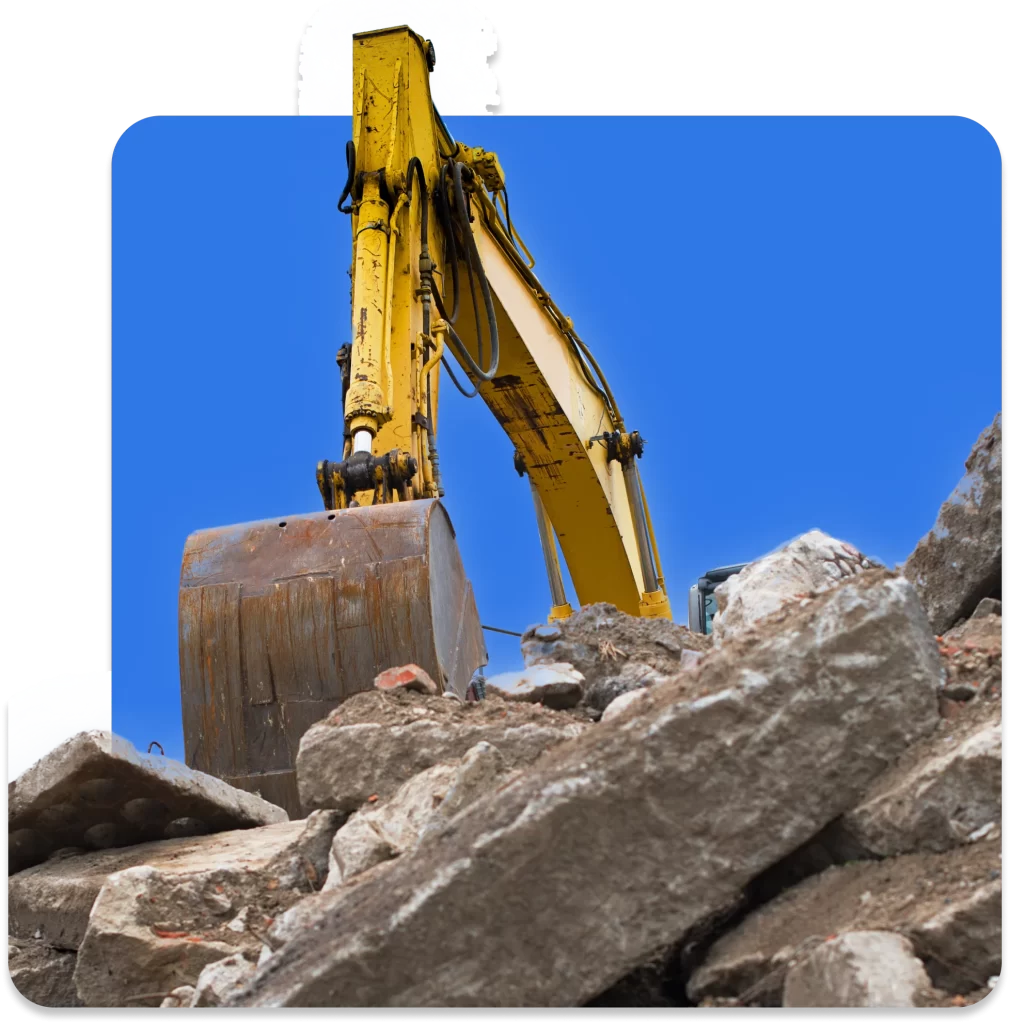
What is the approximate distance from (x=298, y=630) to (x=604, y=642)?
56.3 inches

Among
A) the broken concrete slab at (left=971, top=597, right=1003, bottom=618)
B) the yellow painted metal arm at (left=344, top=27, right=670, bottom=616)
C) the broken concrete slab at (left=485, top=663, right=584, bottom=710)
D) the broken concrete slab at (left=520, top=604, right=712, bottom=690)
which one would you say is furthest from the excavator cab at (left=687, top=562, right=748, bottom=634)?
the broken concrete slab at (left=971, top=597, right=1003, bottom=618)

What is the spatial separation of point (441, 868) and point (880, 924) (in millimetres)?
659

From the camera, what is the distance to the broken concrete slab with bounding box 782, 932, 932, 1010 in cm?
183

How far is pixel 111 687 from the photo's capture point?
298 cm

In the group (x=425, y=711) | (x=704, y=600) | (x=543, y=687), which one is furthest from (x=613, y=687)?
(x=704, y=600)

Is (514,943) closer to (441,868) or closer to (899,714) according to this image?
(441,868)

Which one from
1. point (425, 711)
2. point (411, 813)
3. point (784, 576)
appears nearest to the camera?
point (411, 813)

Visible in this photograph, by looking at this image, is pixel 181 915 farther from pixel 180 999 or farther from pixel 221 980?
pixel 221 980

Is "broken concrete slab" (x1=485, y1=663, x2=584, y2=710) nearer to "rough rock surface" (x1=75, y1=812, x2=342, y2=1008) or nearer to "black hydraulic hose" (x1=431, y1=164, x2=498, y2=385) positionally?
"rough rock surface" (x1=75, y1=812, x2=342, y2=1008)

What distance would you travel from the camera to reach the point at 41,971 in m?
3.20

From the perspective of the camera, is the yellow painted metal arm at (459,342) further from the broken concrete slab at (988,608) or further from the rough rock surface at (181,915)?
the broken concrete slab at (988,608)

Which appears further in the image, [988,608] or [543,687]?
[543,687]

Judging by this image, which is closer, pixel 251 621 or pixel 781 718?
pixel 781 718
